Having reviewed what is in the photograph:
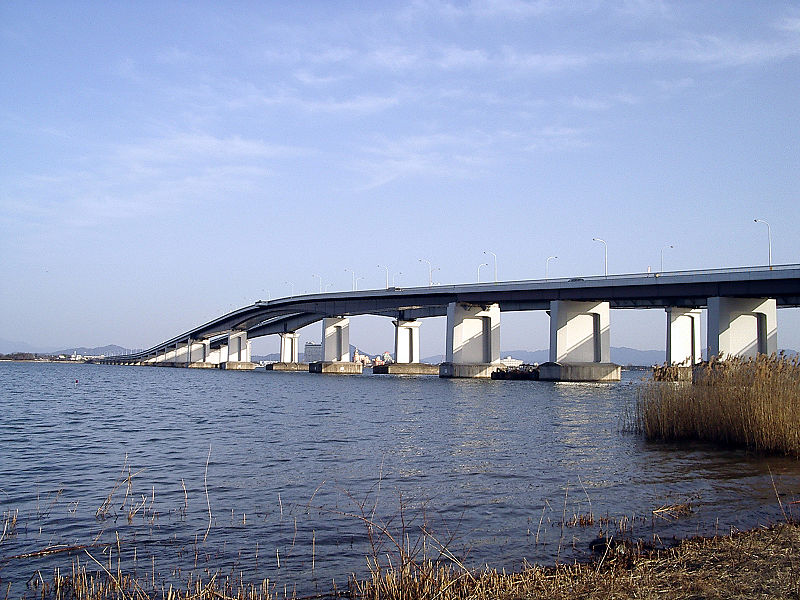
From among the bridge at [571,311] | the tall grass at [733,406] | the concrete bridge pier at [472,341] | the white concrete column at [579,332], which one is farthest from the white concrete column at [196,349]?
the tall grass at [733,406]

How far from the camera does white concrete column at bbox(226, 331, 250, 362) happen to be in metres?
172

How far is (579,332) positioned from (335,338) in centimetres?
5905

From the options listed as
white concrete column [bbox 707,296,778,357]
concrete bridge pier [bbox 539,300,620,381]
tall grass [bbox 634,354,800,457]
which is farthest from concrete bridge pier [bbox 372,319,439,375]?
tall grass [bbox 634,354,800,457]

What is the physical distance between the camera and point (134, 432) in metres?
30.2

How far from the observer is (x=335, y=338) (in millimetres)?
139125

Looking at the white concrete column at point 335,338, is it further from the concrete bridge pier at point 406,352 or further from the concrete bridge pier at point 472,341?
the concrete bridge pier at point 472,341

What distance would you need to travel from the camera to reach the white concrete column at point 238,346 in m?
172

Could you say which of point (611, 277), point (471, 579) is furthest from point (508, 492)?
point (611, 277)

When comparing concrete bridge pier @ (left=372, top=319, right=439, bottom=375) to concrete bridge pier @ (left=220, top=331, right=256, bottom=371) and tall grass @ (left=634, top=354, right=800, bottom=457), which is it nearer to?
concrete bridge pier @ (left=220, top=331, right=256, bottom=371)

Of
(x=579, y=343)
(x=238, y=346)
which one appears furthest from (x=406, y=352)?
(x=238, y=346)

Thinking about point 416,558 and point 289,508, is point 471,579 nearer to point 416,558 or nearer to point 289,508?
point 416,558

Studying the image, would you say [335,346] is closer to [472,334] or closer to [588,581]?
[472,334]

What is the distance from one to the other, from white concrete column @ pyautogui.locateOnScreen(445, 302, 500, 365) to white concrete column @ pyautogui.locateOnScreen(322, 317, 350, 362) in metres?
35.1

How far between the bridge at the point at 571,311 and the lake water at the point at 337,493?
2161cm
